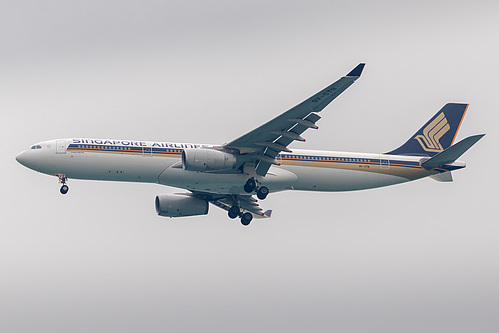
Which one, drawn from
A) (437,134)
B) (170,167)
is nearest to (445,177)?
(437,134)

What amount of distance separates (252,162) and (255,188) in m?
1.77

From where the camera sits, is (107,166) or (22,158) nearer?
(107,166)

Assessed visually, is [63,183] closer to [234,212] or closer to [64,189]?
[64,189]

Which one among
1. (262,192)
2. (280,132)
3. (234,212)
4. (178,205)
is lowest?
(234,212)

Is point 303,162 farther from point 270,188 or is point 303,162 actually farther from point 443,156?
point 443,156

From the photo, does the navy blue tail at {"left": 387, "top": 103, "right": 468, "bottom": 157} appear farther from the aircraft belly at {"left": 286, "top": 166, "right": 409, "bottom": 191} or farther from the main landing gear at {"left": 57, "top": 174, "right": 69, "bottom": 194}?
the main landing gear at {"left": 57, "top": 174, "right": 69, "bottom": 194}

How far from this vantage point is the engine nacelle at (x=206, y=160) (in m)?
51.1

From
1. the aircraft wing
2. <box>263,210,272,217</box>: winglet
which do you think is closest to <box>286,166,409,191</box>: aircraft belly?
the aircraft wing

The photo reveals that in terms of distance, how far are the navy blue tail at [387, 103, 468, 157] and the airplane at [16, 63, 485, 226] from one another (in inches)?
13.2

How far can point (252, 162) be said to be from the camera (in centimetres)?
5362

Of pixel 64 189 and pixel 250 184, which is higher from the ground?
pixel 64 189

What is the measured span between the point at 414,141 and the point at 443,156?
3.82 m

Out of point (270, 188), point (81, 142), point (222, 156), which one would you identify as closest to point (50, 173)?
point (81, 142)

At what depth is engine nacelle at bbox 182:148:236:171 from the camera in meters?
51.1
